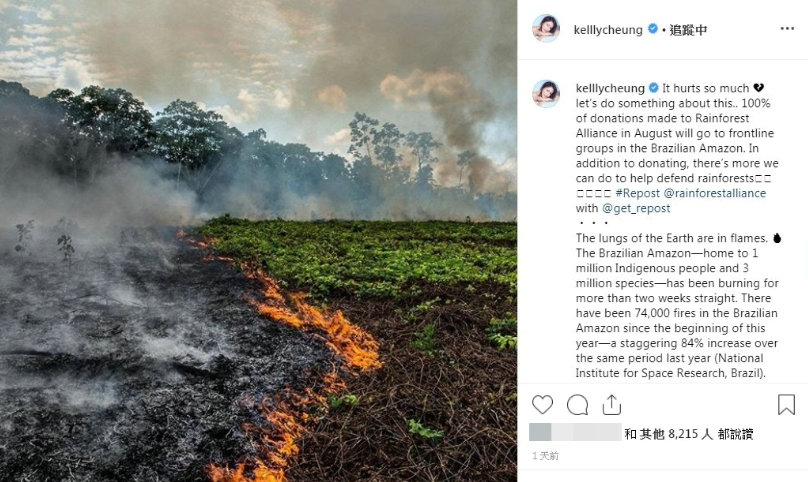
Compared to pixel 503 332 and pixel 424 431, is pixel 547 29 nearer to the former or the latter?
pixel 424 431

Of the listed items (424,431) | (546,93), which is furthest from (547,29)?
(424,431)

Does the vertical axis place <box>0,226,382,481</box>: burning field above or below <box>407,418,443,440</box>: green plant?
above

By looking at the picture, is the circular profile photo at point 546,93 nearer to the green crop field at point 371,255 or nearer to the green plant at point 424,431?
the green plant at point 424,431

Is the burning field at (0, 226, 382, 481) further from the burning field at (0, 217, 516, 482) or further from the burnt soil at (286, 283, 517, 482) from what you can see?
the burnt soil at (286, 283, 517, 482)

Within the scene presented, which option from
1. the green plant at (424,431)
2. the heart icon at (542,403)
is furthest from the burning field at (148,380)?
the heart icon at (542,403)

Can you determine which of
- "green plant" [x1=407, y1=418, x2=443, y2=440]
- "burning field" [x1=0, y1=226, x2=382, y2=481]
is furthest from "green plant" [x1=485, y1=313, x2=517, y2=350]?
"green plant" [x1=407, y1=418, x2=443, y2=440]

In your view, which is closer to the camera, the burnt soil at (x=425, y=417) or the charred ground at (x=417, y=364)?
the burnt soil at (x=425, y=417)

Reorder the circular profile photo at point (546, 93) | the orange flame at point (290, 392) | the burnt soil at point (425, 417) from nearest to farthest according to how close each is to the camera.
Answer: the circular profile photo at point (546, 93), the orange flame at point (290, 392), the burnt soil at point (425, 417)
